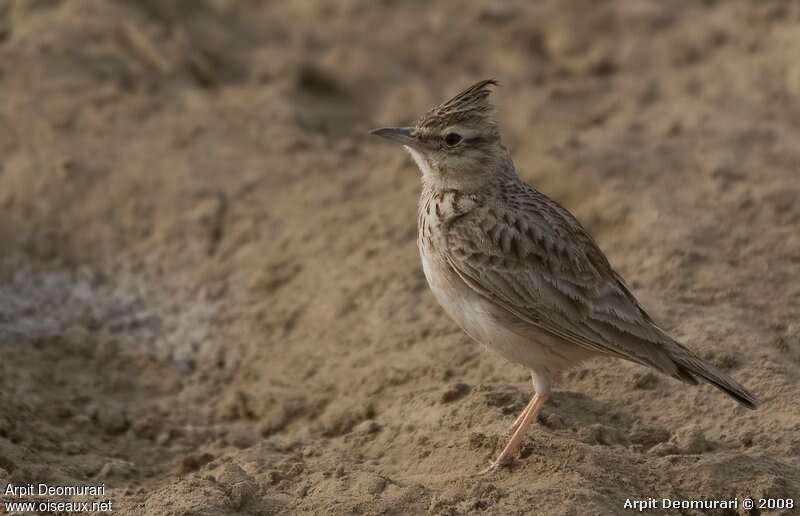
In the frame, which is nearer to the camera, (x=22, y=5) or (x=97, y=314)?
(x=97, y=314)

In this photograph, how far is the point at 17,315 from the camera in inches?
309

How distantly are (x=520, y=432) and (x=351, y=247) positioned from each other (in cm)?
283

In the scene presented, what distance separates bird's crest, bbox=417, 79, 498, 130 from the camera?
21.3 feet

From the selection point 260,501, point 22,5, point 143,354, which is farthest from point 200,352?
point 22,5

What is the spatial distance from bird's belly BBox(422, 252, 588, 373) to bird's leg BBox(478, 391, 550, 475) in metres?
0.15

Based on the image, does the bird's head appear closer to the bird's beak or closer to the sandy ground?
the bird's beak

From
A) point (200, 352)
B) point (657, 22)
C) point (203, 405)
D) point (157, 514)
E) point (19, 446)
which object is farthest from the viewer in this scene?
point (657, 22)

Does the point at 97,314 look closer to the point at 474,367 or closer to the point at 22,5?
the point at 474,367

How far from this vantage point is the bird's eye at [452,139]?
6504 millimetres

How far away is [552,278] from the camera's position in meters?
6.06

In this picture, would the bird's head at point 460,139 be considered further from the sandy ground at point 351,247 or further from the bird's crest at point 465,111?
the sandy ground at point 351,247

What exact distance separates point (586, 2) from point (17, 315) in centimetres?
647

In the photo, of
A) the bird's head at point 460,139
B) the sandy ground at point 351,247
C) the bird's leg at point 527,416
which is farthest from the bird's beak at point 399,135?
the bird's leg at point 527,416

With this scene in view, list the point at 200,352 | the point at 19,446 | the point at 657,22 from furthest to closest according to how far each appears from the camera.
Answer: the point at 657,22 < the point at 200,352 < the point at 19,446
